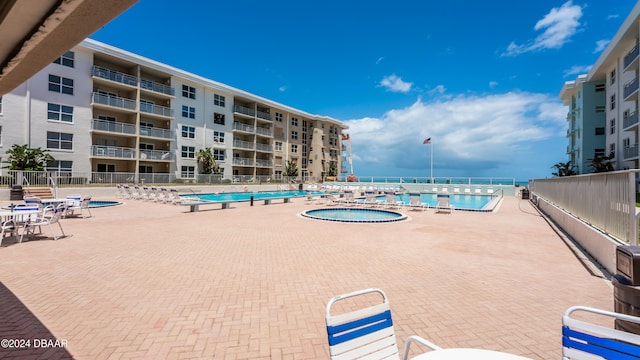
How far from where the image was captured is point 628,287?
262cm

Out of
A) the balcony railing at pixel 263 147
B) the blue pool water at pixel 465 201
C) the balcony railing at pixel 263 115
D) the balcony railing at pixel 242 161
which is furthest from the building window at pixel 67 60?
the blue pool water at pixel 465 201

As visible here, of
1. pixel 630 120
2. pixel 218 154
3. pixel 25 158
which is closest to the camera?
Result: pixel 25 158

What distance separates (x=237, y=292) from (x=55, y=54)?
4238mm

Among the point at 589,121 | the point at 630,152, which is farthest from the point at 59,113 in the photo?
the point at 589,121

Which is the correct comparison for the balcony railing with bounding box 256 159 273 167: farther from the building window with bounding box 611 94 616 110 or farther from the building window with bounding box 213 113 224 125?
the building window with bounding box 611 94 616 110

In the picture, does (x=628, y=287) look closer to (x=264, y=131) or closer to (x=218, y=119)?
(x=218, y=119)

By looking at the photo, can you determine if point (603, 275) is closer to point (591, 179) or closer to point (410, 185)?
point (591, 179)

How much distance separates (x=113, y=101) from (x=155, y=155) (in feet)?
21.2

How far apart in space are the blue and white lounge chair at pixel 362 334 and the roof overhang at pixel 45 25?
3.13 meters

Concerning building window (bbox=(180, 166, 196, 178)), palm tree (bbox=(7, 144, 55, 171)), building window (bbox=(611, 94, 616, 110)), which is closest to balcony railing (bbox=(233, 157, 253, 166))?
building window (bbox=(180, 166, 196, 178))

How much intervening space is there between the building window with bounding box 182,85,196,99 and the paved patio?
99.4 ft

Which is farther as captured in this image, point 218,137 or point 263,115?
point 263,115

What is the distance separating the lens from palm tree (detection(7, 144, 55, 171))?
21597mm

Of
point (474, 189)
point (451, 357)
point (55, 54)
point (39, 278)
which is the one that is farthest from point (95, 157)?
point (474, 189)
